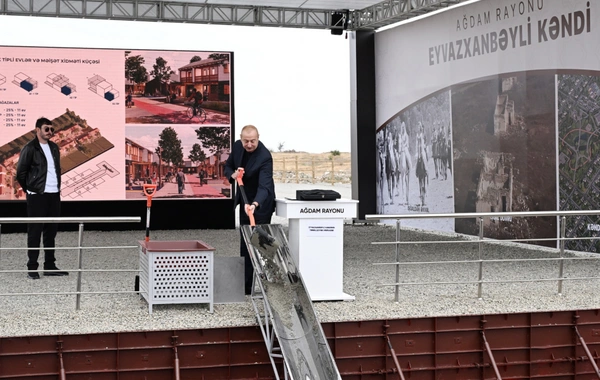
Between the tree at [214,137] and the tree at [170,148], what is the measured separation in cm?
40

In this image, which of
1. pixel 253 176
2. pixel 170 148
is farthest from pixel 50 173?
pixel 170 148

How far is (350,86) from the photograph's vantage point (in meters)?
17.1

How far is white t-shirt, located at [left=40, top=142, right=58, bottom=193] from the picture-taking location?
8125mm

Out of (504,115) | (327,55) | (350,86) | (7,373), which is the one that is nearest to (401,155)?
(350,86)

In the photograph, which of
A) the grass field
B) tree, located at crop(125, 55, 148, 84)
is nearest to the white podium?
tree, located at crop(125, 55, 148, 84)

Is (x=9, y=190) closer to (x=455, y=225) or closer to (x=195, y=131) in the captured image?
(x=195, y=131)

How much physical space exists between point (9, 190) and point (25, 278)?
19.9 feet

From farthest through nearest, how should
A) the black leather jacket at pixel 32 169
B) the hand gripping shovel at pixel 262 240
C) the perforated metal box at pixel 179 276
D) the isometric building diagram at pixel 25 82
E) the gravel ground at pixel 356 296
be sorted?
1. the isometric building diagram at pixel 25 82
2. the black leather jacket at pixel 32 169
3. the hand gripping shovel at pixel 262 240
4. the perforated metal box at pixel 179 276
5. the gravel ground at pixel 356 296

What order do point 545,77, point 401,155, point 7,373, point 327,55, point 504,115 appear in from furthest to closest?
point 327,55, point 401,155, point 504,115, point 545,77, point 7,373

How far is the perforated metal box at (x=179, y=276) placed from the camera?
20.5 feet

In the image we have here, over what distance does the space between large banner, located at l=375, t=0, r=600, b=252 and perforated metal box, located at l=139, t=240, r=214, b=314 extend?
6.12 metres

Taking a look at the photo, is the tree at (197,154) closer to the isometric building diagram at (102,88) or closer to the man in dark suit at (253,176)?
the isometric building diagram at (102,88)

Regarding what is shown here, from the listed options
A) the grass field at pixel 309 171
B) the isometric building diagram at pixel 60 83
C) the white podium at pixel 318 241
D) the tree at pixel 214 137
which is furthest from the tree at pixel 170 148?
the grass field at pixel 309 171

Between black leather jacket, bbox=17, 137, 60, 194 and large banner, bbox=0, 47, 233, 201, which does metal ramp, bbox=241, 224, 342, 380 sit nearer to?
black leather jacket, bbox=17, 137, 60, 194
